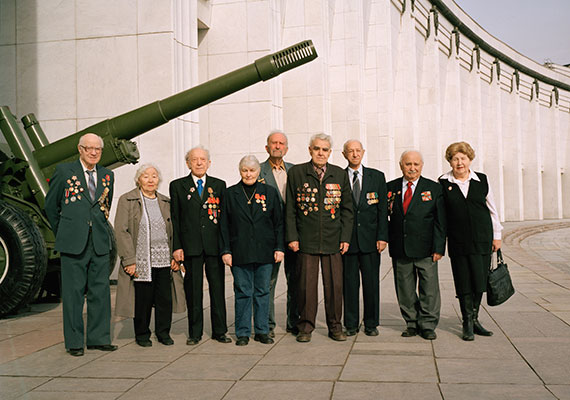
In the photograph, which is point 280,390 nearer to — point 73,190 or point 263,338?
point 263,338

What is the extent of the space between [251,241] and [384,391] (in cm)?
201

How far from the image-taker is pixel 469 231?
5512 millimetres

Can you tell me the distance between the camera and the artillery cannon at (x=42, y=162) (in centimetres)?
630

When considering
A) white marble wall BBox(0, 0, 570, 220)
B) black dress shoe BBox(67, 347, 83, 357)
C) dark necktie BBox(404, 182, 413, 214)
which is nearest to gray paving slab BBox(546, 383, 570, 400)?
dark necktie BBox(404, 182, 413, 214)

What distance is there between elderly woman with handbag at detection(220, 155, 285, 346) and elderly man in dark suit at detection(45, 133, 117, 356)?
108cm

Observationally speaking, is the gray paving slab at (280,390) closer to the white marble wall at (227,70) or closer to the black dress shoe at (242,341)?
the black dress shoe at (242,341)

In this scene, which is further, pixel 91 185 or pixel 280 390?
pixel 91 185

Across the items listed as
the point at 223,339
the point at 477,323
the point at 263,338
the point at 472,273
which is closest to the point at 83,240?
the point at 223,339

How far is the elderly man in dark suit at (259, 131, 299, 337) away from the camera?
571 cm

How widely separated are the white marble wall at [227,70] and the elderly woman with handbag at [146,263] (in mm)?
4170

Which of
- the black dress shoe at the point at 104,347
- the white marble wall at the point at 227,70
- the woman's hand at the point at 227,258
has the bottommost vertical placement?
the black dress shoe at the point at 104,347

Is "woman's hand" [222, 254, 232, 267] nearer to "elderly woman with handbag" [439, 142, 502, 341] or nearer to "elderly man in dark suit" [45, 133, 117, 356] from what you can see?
"elderly man in dark suit" [45, 133, 117, 356]

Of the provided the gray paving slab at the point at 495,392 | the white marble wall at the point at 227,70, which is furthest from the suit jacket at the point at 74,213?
the white marble wall at the point at 227,70

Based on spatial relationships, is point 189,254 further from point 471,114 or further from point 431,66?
point 471,114
